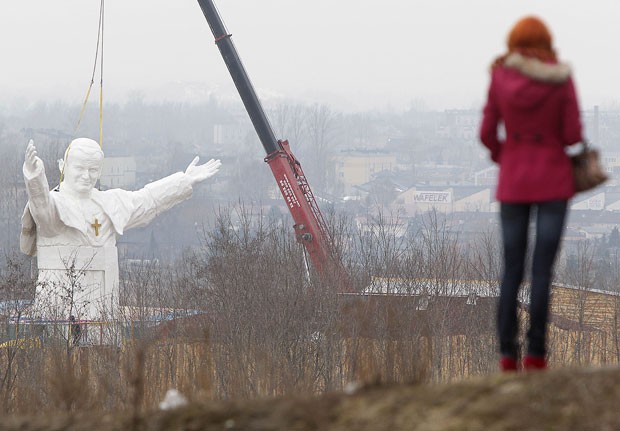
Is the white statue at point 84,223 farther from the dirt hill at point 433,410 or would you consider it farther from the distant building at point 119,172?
the distant building at point 119,172

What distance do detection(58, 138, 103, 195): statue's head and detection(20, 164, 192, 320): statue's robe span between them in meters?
0.20

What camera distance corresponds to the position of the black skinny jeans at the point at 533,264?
6.97m

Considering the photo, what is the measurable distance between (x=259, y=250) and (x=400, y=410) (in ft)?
73.3

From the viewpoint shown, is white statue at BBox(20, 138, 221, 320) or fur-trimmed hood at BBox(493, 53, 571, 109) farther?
white statue at BBox(20, 138, 221, 320)

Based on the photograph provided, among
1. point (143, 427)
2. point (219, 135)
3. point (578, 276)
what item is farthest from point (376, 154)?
point (143, 427)

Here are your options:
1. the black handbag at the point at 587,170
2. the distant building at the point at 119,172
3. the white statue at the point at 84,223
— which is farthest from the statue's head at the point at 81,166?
the distant building at the point at 119,172

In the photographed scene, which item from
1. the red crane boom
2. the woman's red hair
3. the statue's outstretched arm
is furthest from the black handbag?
the red crane boom

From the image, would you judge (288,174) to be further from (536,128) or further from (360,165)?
(360,165)

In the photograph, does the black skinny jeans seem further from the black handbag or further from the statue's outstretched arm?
the statue's outstretched arm

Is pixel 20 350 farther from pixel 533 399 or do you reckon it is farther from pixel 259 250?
pixel 533 399

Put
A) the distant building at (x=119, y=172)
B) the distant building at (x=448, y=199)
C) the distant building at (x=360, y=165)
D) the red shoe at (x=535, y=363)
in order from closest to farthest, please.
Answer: the red shoe at (x=535, y=363) < the distant building at (x=448, y=199) < the distant building at (x=119, y=172) < the distant building at (x=360, y=165)

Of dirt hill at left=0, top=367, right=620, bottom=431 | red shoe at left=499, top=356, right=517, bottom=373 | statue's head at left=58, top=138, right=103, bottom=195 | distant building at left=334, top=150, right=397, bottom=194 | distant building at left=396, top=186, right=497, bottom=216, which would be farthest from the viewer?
distant building at left=334, top=150, right=397, bottom=194

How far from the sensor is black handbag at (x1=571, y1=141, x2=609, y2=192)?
6969mm

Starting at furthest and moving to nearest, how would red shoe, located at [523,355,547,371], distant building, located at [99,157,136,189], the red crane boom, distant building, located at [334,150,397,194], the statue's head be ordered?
distant building, located at [334,150,397,194] → distant building, located at [99,157,136,189] → the red crane boom → the statue's head → red shoe, located at [523,355,547,371]
